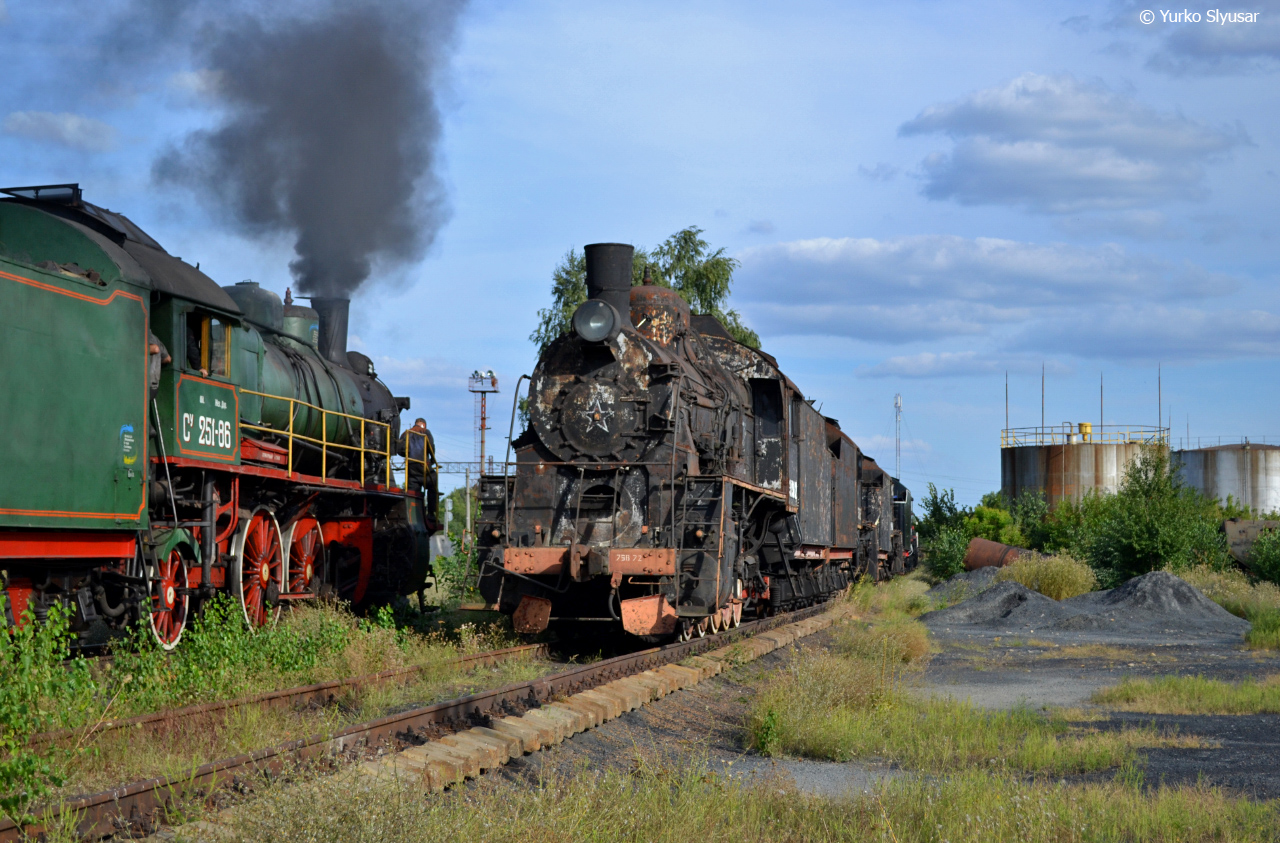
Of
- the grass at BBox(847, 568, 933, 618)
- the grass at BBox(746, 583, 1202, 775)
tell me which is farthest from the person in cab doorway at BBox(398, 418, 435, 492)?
the grass at BBox(847, 568, 933, 618)

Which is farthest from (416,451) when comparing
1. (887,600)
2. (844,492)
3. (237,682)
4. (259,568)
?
(887,600)

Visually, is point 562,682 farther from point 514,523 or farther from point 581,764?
point 514,523

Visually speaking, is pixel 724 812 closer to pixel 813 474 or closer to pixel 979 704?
pixel 979 704

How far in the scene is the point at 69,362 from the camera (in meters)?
9.00

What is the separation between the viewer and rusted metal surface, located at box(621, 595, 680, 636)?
11234 millimetres

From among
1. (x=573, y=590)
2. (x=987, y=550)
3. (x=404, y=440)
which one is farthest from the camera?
A: (x=987, y=550)

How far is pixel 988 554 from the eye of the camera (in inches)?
1377

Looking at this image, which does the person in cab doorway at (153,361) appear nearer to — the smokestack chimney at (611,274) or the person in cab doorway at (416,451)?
the smokestack chimney at (611,274)

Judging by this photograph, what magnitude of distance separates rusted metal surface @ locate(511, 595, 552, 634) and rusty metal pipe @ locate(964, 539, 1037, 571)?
24.1m

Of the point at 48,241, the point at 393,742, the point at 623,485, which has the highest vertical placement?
the point at 48,241

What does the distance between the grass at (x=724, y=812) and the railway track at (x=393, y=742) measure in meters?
0.48

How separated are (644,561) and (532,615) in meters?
1.36

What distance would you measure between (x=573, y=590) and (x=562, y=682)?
3.22 m

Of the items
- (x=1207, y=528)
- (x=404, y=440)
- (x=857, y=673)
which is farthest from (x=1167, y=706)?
(x=1207, y=528)
